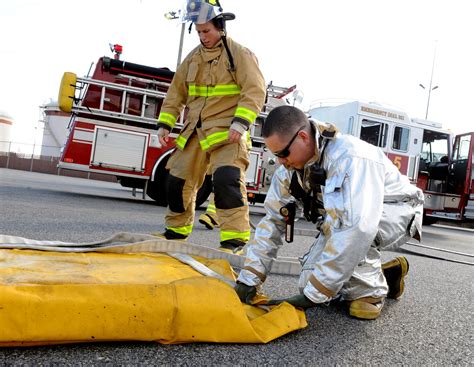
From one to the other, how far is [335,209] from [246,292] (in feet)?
1.65

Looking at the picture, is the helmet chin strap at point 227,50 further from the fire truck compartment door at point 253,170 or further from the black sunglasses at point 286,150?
the fire truck compartment door at point 253,170

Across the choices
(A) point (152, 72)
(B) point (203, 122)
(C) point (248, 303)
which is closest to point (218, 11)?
(B) point (203, 122)

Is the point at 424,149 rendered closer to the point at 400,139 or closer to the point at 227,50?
the point at 400,139

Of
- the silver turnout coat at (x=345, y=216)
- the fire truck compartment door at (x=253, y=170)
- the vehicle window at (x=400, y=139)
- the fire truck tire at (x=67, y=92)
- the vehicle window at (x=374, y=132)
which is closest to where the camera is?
the silver turnout coat at (x=345, y=216)

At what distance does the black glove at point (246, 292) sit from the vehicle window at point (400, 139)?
8.43 m

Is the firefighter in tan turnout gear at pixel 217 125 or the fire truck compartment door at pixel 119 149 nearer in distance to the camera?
the firefighter in tan turnout gear at pixel 217 125

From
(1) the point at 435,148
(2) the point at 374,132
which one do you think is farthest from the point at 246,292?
(1) the point at 435,148

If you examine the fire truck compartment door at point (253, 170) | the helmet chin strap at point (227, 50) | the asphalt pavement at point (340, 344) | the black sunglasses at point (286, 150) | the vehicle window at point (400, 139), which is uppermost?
the vehicle window at point (400, 139)

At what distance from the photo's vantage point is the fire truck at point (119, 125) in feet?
23.0

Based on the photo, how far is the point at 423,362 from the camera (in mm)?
1501

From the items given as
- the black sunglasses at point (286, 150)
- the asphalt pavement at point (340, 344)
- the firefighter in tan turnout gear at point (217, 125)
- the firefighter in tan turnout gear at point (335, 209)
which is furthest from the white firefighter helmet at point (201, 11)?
the asphalt pavement at point (340, 344)

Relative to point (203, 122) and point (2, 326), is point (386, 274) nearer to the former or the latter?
point (203, 122)

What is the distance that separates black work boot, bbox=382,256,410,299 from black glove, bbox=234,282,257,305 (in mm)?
882

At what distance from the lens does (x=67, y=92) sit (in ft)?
22.5
